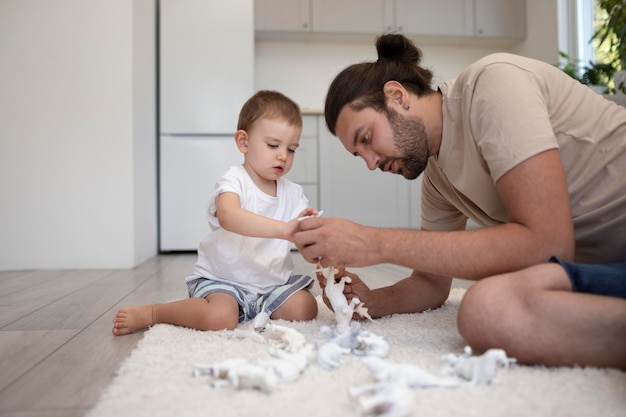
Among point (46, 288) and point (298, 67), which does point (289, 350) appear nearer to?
point (46, 288)

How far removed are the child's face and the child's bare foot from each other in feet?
1.60

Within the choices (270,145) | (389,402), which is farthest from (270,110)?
(389,402)

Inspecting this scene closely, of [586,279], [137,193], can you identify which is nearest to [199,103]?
[137,193]

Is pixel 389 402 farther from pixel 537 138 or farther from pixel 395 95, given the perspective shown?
pixel 395 95

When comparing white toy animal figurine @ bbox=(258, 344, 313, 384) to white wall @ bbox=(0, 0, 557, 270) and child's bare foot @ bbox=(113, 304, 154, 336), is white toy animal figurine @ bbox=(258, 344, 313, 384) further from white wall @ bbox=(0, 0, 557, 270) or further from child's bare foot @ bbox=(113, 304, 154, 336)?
white wall @ bbox=(0, 0, 557, 270)

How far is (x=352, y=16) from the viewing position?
455cm

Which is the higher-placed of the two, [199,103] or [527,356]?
[199,103]

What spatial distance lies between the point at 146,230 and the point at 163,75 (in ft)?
3.89

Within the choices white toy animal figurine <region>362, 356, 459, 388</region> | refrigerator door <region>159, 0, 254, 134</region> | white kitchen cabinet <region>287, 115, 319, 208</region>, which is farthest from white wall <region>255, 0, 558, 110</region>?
white toy animal figurine <region>362, 356, 459, 388</region>

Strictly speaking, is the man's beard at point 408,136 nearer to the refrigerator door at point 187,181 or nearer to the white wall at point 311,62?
the refrigerator door at point 187,181

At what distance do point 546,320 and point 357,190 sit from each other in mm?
3428

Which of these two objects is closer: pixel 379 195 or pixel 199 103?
pixel 199 103

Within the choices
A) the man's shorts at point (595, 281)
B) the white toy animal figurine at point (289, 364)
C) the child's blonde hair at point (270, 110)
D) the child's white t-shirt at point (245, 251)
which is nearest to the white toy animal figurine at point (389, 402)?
the white toy animal figurine at point (289, 364)

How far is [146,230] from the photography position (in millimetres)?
3330
